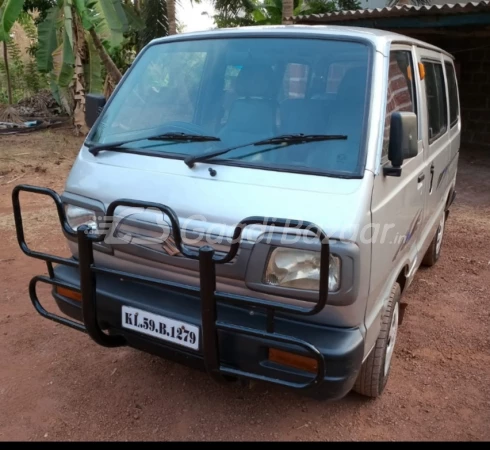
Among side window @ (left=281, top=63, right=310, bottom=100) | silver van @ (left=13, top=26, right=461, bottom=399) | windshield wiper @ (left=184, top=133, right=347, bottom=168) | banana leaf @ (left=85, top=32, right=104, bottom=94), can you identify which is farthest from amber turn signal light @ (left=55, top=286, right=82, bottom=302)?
banana leaf @ (left=85, top=32, right=104, bottom=94)

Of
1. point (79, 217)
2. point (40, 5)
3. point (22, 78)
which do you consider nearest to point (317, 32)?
point (79, 217)

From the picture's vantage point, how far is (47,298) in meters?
4.20

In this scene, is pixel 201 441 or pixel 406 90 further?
pixel 406 90

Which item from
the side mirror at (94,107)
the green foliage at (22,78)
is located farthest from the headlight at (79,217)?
the green foliage at (22,78)

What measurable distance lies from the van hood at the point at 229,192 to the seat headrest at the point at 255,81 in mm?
609

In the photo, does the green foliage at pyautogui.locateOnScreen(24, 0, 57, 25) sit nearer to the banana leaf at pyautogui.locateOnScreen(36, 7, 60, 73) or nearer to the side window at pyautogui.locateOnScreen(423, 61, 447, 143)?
the banana leaf at pyautogui.locateOnScreen(36, 7, 60, 73)

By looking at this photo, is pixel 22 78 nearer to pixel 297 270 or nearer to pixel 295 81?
pixel 295 81

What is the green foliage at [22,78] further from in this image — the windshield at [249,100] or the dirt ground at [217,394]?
the windshield at [249,100]

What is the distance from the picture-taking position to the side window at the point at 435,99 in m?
3.62

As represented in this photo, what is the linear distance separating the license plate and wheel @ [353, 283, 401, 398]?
3.33ft

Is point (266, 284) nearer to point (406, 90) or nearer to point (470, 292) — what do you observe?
point (406, 90)

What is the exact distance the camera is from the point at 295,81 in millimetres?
2848
